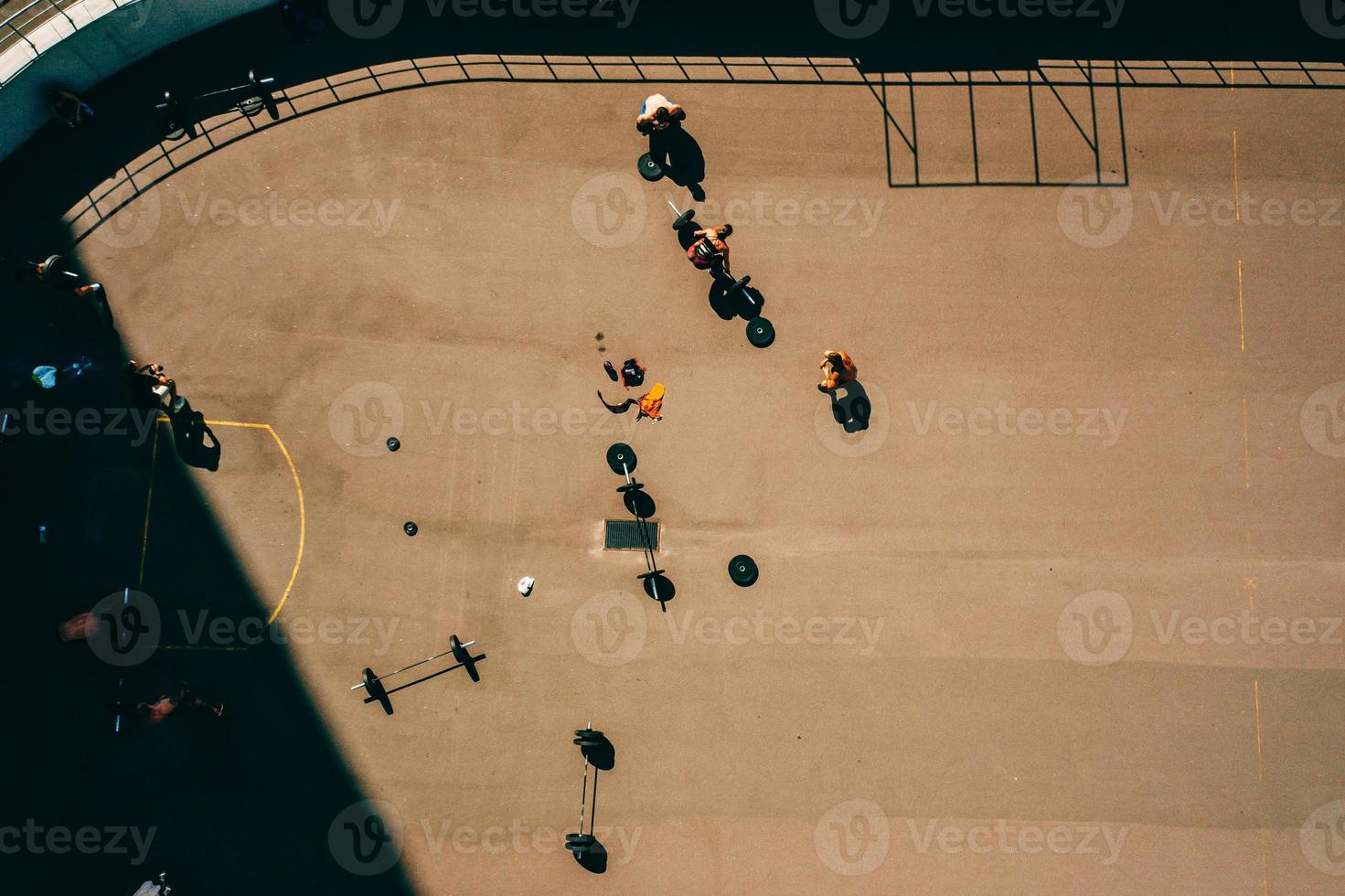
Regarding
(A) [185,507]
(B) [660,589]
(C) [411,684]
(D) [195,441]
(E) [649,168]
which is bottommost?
(C) [411,684]

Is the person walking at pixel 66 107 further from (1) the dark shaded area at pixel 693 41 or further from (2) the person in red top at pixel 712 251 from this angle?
(2) the person in red top at pixel 712 251

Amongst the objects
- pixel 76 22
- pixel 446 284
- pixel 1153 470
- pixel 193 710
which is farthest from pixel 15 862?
pixel 1153 470

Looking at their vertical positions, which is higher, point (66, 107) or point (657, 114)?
point (657, 114)

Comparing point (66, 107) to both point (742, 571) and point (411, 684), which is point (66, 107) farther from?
point (742, 571)

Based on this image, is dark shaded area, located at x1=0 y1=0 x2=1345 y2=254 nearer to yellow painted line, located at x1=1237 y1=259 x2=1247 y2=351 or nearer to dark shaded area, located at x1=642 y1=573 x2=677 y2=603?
yellow painted line, located at x1=1237 y1=259 x2=1247 y2=351

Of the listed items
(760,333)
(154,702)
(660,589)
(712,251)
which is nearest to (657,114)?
(712,251)

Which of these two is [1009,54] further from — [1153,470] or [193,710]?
[193,710]

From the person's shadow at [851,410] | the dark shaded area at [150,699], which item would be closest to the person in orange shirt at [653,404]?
the person's shadow at [851,410]
